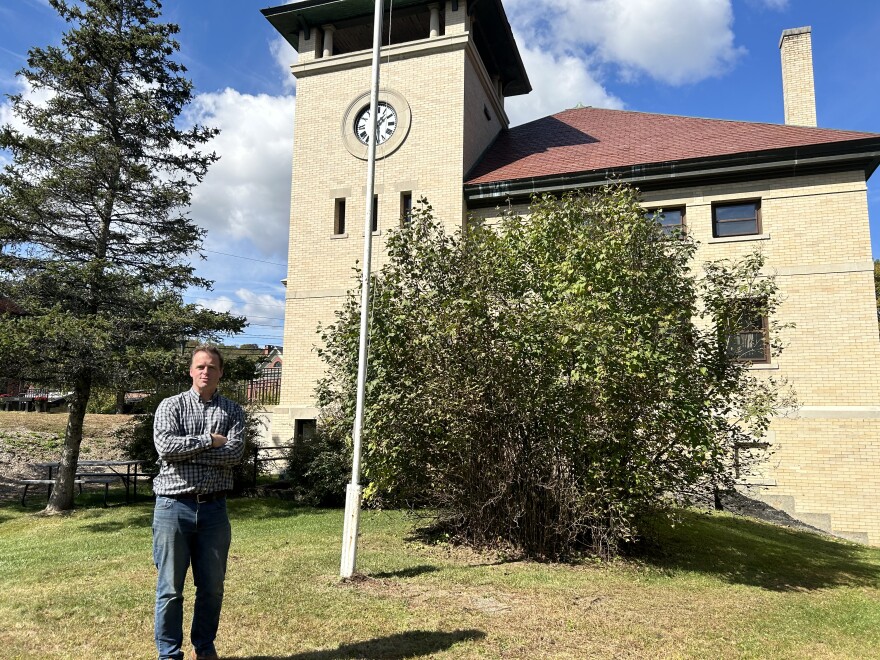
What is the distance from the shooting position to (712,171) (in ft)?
47.5

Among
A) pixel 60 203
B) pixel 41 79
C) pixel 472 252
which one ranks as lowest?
pixel 472 252

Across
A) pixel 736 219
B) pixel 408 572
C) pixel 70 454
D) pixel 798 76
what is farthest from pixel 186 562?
pixel 798 76

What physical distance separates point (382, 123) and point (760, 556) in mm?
13998

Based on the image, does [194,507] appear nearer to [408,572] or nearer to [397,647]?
[397,647]

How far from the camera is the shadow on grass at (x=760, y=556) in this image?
762 centimetres

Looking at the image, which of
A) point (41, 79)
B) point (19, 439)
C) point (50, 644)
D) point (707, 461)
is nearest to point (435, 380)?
point (707, 461)

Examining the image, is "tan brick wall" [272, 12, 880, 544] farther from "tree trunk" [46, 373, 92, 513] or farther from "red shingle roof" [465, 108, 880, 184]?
"tree trunk" [46, 373, 92, 513]

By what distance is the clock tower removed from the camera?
53.5 feet

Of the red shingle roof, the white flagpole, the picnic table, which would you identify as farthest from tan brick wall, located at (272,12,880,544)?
the picnic table

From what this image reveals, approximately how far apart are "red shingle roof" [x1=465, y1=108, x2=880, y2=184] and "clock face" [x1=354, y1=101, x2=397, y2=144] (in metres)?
2.75

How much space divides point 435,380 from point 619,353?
2.18 meters

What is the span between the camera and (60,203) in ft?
37.3

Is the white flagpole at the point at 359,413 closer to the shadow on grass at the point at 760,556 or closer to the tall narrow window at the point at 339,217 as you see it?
the shadow on grass at the point at 760,556

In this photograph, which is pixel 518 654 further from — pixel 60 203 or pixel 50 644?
pixel 60 203
